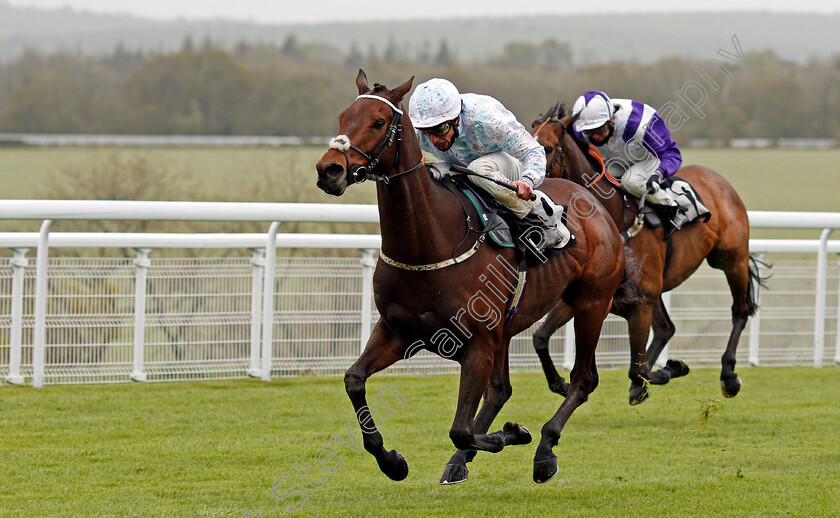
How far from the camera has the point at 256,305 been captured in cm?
611

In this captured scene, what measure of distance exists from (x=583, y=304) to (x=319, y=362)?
8.58 feet

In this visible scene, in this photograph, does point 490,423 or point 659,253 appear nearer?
point 490,423

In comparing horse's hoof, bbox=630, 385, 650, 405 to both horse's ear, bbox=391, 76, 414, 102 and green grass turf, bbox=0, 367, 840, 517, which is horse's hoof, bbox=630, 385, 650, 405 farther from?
horse's ear, bbox=391, 76, 414, 102

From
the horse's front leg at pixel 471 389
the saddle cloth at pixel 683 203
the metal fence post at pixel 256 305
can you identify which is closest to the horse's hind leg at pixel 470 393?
the horse's front leg at pixel 471 389

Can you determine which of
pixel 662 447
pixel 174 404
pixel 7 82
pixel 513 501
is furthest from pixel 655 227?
pixel 7 82

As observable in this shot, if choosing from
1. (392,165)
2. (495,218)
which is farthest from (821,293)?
(392,165)

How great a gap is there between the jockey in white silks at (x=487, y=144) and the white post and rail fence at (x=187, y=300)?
2098 mm

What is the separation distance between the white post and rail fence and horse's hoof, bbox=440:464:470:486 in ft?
7.78

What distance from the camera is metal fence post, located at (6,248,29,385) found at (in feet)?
18.2

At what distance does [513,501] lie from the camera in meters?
3.85

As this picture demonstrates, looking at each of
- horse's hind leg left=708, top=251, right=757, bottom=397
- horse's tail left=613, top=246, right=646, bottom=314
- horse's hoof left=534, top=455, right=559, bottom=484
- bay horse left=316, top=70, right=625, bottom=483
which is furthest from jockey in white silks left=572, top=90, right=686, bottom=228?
horse's hoof left=534, top=455, right=559, bottom=484

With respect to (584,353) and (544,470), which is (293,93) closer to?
(584,353)

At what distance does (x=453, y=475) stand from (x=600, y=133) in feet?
7.18

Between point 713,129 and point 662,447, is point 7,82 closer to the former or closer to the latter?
point 713,129
